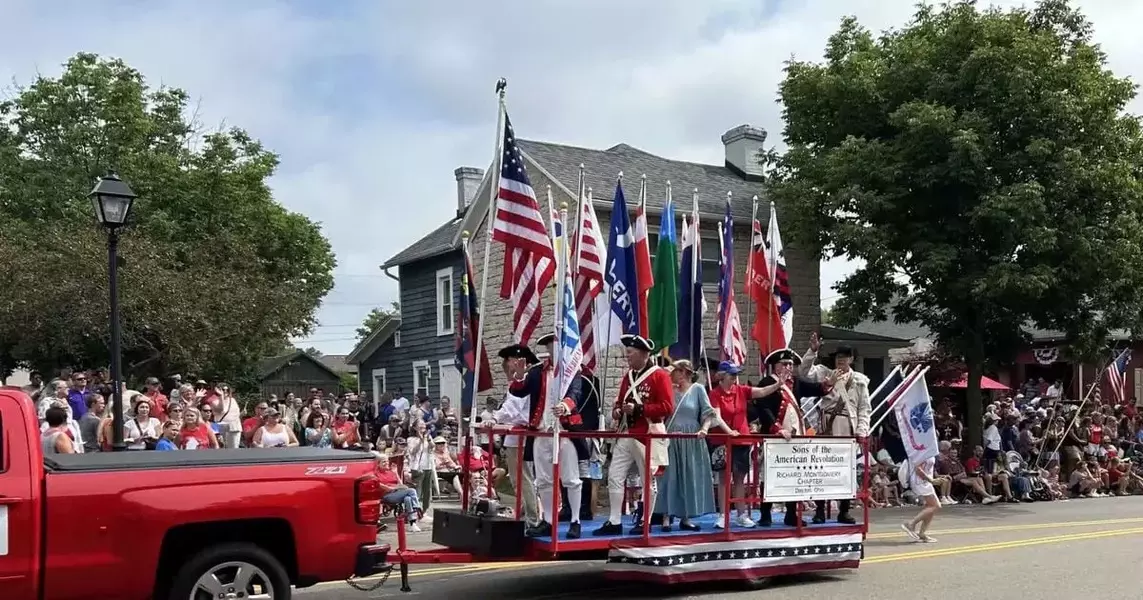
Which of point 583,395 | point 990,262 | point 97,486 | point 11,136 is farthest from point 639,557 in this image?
point 11,136

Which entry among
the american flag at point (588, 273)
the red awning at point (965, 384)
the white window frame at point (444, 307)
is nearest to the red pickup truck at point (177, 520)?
the american flag at point (588, 273)

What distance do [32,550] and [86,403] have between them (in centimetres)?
898

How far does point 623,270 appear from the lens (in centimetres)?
1271

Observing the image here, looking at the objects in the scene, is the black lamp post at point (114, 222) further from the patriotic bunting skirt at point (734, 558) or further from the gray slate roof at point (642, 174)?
the gray slate roof at point (642, 174)

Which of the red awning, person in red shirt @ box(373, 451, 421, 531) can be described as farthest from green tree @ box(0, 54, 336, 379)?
the red awning

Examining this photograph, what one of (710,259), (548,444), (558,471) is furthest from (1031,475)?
(558,471)

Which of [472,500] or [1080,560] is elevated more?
[472,500]

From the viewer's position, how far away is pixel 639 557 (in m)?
8.98

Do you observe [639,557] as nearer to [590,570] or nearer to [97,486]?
[590,570]

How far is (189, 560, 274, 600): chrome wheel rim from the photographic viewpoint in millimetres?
6781

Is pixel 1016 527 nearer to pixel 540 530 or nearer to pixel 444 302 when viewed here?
pixel 540 530

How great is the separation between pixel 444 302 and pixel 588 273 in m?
17.6

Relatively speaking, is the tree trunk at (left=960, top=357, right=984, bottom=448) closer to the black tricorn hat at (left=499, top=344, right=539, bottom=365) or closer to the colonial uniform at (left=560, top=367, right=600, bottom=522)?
the colonial uniform at (left=560, top=367, right=600, bottom=522)

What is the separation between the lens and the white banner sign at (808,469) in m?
9.89
